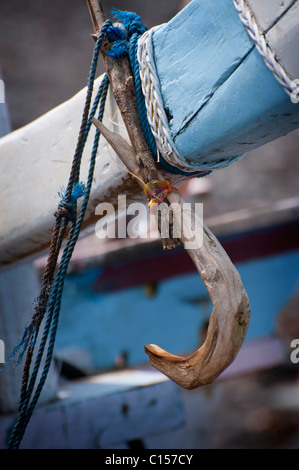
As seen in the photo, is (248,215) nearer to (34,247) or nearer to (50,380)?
(50,380)

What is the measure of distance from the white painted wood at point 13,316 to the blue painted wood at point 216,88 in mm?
722

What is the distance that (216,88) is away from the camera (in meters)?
0.56

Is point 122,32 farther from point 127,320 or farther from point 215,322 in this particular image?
point 127,320

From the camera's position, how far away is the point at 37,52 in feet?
18.3

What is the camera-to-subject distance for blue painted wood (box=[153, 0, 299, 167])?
51cm

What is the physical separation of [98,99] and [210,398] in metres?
1.41

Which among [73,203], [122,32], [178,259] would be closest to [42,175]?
[73,203]

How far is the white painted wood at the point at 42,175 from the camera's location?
74 cm

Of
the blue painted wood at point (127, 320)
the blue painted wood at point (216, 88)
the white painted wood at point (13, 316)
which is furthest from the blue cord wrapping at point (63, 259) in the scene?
the blue painted wood at point (127, 320)

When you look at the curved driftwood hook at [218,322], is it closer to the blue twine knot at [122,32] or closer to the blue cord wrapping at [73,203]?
the blue cord wrapping at [73,203]

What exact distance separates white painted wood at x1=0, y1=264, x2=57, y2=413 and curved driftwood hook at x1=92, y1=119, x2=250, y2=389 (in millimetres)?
690

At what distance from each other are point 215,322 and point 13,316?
784 mm

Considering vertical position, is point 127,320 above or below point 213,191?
below

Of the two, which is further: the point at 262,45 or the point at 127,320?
the point at 127,320
